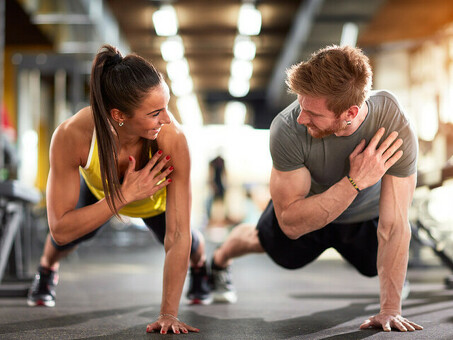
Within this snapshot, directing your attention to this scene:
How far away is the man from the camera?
1.67 meters

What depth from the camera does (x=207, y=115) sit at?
14297 mm

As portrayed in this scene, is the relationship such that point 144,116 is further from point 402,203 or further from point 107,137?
point 402,203

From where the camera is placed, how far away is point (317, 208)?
183 centimetres

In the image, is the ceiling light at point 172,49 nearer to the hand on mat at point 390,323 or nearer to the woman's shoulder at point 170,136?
the woman's shoulder at point 170,136

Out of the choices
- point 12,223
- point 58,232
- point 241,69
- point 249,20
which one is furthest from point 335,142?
point 241,69

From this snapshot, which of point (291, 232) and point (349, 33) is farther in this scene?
point (349, 33)

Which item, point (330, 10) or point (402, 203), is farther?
point (330, 10)

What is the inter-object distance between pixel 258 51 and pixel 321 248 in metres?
7.42

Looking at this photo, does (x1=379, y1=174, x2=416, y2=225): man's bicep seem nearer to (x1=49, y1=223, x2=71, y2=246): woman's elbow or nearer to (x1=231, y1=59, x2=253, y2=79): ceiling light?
(x1=49, y1=223, x2=71, y2=246): woman's elbow

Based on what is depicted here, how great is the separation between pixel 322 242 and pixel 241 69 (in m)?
8.55

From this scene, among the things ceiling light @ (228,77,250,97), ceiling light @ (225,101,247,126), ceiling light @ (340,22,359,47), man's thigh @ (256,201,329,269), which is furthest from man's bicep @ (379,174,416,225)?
ceiling light @ (225,101,247,126)

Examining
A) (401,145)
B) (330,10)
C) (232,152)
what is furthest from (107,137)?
(232,152)

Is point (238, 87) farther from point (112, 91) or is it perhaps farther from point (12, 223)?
point (112, 91)

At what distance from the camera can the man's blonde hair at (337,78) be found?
1649 millimetres
